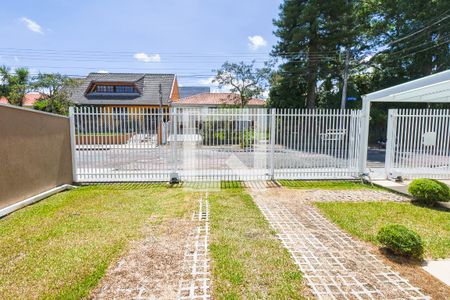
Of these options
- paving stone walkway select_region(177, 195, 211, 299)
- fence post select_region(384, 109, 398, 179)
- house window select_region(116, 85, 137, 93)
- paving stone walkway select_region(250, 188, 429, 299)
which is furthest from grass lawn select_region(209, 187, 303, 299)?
house window select_region(116, 85, 137, 93)

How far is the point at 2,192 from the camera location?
5.26 meters

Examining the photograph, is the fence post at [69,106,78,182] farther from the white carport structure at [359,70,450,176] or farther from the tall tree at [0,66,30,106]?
the tall tree at [0,66,30,106]

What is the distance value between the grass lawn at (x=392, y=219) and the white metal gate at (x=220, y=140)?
269 cm

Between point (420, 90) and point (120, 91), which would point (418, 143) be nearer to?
point (420, 90)

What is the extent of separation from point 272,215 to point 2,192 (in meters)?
5.39

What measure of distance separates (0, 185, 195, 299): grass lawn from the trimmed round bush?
5232 mm

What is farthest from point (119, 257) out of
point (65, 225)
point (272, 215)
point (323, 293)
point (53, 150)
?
point (53, 150)

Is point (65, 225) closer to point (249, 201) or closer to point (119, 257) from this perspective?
point (119, 257)

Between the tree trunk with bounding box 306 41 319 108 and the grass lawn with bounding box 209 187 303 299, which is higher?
the tree trunk with bounding box 306 41 319 108

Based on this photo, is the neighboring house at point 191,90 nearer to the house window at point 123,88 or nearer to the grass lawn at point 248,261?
the house window at point 123,88

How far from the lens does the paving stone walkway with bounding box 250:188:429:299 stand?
2963 mm

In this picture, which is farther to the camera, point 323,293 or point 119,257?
point 119,257

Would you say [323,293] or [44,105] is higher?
[44,105]

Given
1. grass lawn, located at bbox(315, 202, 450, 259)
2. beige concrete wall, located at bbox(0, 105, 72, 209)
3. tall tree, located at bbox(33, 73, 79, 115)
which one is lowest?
grass lawn, located at bbox(315, 202, 450, 259)
